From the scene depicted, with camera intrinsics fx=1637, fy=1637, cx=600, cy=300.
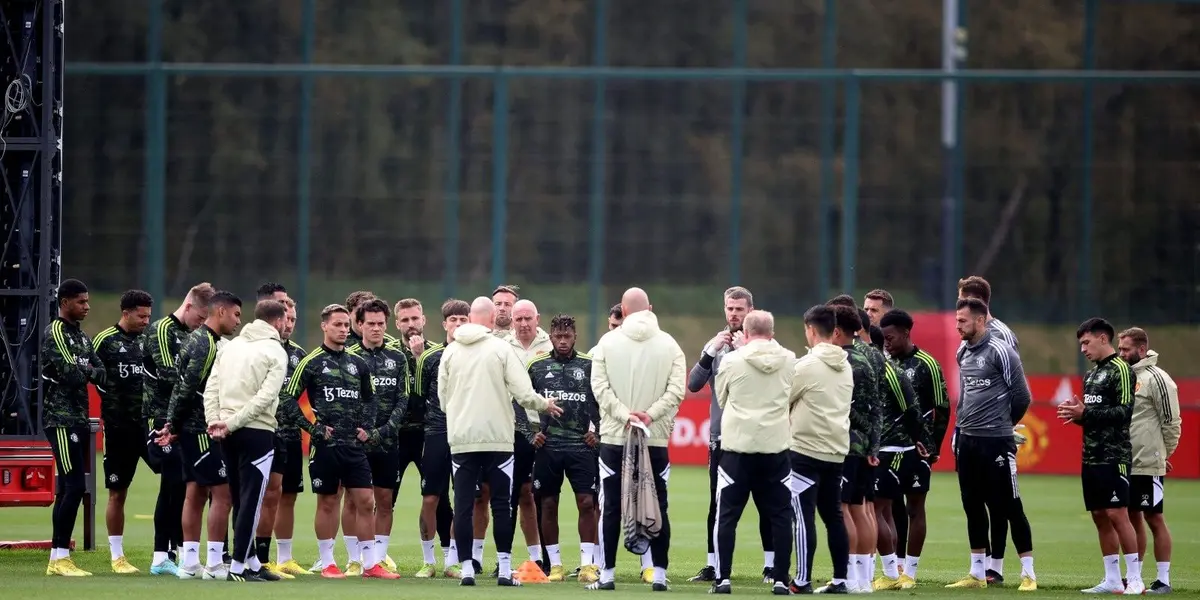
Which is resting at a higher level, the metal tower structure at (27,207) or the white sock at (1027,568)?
the metal tower structure at (27,207)

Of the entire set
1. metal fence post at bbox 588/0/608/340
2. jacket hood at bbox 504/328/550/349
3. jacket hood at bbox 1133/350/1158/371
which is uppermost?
metal fence post at bbox 588/0/608/340

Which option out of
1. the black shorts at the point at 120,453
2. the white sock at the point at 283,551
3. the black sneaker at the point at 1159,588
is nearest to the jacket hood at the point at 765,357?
the black sneaker at the point at 1159,588

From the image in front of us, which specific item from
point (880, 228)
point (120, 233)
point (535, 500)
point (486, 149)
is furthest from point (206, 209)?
point (535, 500)

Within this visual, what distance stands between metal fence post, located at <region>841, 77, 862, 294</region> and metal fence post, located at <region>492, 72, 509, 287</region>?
6.19 metres

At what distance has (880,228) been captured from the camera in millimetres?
30000

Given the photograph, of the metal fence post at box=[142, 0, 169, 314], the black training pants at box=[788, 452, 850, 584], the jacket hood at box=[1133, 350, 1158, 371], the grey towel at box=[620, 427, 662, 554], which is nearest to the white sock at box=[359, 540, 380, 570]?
the grey towel at box=[620, 427, 662, 554]

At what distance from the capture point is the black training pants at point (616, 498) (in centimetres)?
1270

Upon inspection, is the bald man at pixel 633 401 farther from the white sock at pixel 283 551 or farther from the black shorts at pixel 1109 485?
the black shorts at pixel 1109 485

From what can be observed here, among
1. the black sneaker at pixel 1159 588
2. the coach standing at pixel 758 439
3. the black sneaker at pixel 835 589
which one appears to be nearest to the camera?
the coach standing at pixel 758 439

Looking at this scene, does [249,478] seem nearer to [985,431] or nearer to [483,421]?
[483,421]

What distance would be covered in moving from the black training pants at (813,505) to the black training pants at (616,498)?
1.02 meters

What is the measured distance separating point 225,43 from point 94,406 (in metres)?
8.19

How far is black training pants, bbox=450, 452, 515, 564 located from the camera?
12.8m

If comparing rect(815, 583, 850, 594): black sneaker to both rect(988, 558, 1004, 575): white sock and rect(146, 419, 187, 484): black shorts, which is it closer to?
rect(988, 558, 1004, 575): white sock
